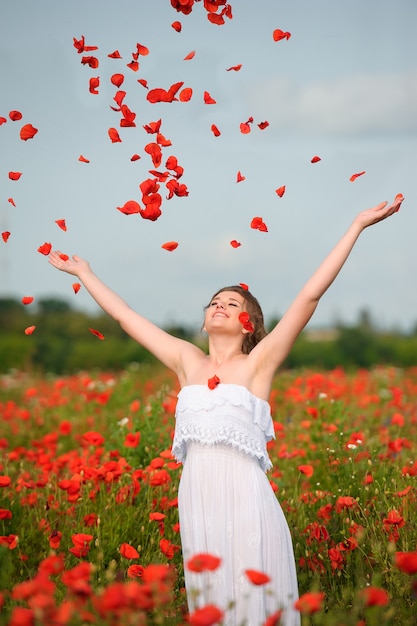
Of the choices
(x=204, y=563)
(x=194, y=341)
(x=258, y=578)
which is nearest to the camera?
(x=204, y=563)

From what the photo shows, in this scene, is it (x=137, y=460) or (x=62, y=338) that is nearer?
(x=137, y=460)

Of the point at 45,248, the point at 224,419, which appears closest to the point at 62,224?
the point at 45,248

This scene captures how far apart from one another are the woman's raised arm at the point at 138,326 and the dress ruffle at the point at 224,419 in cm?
31

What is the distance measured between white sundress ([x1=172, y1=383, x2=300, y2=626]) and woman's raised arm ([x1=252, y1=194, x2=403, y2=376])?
0.63 feet

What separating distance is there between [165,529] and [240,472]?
56.4 inches

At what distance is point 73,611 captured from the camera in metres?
2.23

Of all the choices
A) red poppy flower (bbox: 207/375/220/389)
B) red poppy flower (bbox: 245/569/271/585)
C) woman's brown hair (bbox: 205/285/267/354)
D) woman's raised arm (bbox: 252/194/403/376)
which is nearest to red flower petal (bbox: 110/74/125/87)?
woman's brown hair (bbox: 205/285/267/354)

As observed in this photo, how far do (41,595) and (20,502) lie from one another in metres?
2.87

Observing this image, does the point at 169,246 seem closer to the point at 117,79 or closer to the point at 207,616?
the point at 117,79

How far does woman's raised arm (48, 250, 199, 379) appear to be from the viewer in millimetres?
3781

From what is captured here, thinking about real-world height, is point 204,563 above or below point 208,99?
below

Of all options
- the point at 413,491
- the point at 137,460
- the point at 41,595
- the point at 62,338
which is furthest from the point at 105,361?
the point at 41,595

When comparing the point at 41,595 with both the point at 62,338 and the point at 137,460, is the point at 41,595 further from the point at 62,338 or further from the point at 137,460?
the point at 62,338

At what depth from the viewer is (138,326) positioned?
12.5 ft
